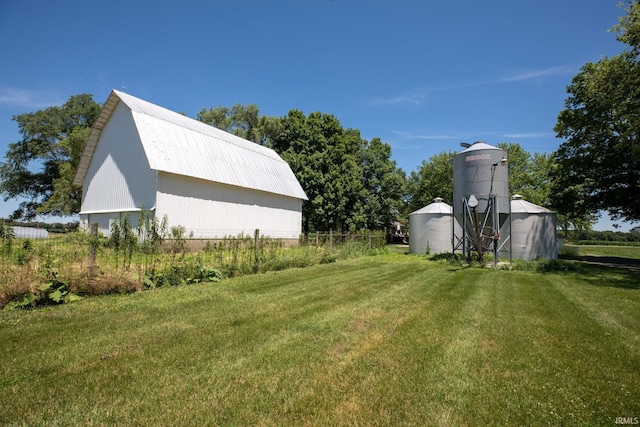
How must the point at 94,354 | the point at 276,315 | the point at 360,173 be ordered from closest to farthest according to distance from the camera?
the point at 94,354 < the point at 276,315 < the point at 360,173

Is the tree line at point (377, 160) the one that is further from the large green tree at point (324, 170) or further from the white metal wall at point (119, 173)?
the white metal wall at point (119, 173)

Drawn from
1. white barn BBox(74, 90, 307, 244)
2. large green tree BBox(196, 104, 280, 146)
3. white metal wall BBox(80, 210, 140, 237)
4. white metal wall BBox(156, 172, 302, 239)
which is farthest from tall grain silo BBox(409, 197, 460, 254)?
large green tree BBox(196, 104, 280, 146)

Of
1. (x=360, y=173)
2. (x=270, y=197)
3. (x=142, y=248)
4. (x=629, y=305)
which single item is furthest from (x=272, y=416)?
(x=360, y=173)

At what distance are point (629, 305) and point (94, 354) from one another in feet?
34.7

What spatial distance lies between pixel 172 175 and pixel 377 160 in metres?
25.1

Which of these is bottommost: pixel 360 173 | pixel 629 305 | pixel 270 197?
pixel 629 305

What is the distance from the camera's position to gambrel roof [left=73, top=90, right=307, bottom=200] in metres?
19.1

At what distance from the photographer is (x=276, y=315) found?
20.2 ft

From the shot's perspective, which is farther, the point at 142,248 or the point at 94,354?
the point at 142,248

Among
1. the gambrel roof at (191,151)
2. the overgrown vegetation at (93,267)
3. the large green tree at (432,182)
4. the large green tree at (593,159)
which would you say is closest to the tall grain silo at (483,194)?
the large green tree at (593,159)

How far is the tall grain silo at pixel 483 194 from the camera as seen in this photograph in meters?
16.0

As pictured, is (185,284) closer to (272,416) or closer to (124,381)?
(124,381)

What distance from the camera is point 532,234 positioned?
20156 mm

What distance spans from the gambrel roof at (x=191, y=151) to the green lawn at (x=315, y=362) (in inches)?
529
